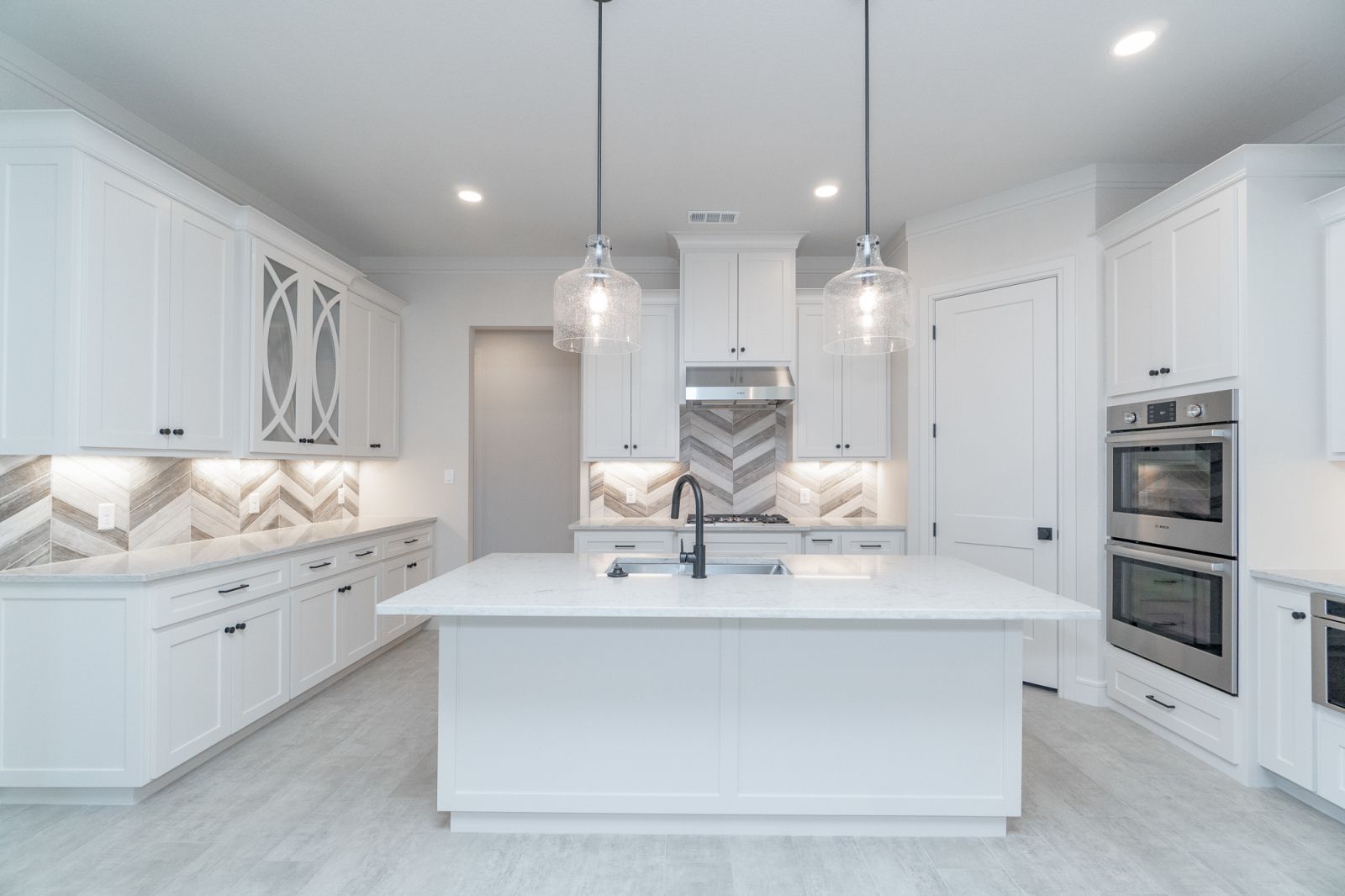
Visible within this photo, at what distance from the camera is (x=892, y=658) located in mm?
2164

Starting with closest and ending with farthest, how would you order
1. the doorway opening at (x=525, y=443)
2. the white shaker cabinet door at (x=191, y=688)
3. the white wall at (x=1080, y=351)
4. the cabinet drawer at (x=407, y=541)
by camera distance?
the white shaker cabinet door at (x=191, y=688), the white wall at (x=1080, y=351), the cabinet drawer at (x=407, y=541), the doorway opening at (x=525, y=443)

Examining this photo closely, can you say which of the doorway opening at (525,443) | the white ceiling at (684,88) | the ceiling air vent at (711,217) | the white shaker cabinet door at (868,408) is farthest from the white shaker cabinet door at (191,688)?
the white shaker cabinet door at (868,408)

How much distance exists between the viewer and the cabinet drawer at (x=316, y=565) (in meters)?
3.23

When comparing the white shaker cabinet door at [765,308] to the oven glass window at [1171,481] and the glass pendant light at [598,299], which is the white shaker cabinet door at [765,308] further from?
the glass pendant light at [598,299]

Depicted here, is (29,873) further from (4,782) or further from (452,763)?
(452,763)

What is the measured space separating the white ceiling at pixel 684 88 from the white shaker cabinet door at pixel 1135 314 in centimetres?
55

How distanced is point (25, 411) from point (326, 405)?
1665 millimetres

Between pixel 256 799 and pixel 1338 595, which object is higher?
pixel 1338 595

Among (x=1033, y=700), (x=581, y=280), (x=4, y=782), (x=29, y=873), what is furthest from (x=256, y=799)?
(x=1033, y=700)

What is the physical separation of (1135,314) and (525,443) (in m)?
4.42

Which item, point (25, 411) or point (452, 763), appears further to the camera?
point (25, 411)

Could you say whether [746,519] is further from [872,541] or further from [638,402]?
[638,402]

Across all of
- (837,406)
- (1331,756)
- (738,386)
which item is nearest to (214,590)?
(738,386)

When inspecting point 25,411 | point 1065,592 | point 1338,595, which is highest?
point 25,411
